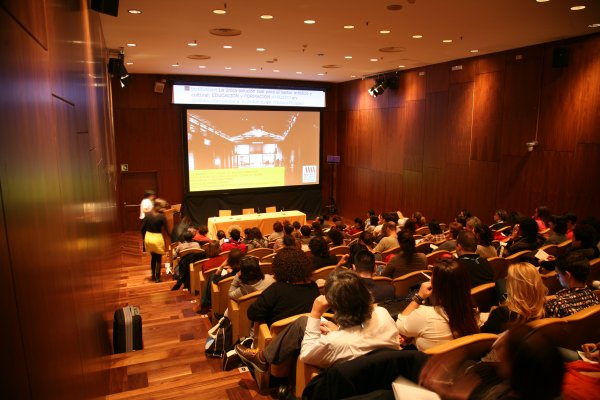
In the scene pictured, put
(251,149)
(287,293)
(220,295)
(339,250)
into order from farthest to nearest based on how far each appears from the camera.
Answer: (251,149), (339,250), (220,295), (287,293)

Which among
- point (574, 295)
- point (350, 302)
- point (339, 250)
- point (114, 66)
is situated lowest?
point (339, 250)

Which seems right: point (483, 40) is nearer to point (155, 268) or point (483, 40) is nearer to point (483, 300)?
point (483, 300)

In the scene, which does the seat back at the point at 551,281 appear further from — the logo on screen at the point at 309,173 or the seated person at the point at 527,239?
the logo on screen at the point at 309,173

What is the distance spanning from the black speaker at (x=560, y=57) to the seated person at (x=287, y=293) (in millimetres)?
6193

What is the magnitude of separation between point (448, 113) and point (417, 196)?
219 centimetres

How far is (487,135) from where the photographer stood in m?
8.70

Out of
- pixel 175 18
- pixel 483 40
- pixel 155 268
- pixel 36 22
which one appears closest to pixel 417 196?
pixel 483 40

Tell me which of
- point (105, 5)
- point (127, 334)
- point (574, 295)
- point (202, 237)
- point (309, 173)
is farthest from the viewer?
point (309, 173)

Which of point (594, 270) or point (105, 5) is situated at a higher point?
point (105, 5)

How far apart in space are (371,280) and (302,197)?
1066cm

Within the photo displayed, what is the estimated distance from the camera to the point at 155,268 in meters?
7.82

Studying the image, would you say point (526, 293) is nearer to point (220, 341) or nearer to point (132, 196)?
point (220, 341)

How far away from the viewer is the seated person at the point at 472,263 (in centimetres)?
392

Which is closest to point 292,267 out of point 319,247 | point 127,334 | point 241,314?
point 241,314
